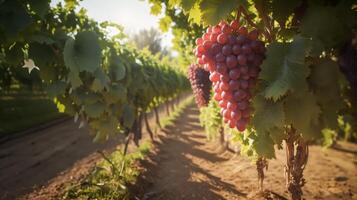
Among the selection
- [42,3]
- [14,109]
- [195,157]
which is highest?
[42,3]

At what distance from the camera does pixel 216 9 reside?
176 centimetres

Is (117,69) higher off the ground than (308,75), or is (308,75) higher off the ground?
(117,69)

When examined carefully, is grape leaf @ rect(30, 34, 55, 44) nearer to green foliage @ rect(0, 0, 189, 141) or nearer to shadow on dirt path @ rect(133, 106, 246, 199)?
green foliage @ rect(0, 0, 189, 141)

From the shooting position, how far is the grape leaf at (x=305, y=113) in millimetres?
1480

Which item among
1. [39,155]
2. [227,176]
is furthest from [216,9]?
[39,155]

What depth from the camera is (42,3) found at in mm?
2504

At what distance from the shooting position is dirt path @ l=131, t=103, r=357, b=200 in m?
5.88

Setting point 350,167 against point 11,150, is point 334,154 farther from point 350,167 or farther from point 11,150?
point 11,150

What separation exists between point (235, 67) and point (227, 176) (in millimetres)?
6169

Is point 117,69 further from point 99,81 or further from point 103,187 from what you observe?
point 103,187

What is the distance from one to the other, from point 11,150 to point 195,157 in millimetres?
6564

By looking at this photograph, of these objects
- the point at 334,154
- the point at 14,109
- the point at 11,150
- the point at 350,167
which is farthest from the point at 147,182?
the point at 14,109

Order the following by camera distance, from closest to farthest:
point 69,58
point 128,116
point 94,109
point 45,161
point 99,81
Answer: point 69,58, point 99,81, point 94,109, point 128,116, point 45,161

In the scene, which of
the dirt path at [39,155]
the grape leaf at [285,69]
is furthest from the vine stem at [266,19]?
the dirt path at [39,155]
